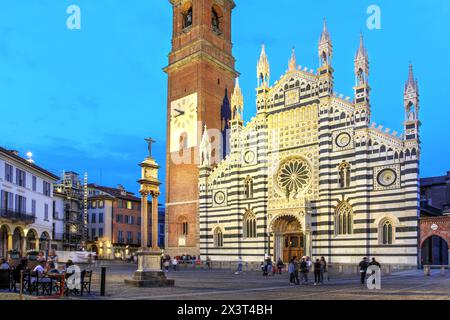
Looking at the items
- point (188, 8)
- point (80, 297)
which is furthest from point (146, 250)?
point (188, 8)

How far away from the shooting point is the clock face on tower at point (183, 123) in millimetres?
51438

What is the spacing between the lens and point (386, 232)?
3512 centimetres

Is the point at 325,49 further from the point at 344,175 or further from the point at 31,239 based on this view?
the point at 31,239

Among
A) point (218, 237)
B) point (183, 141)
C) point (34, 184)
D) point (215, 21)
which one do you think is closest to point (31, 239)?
point (34, 184)

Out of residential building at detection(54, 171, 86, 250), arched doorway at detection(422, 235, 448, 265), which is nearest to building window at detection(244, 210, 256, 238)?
arched doorway at detection(422, 235, 448, 265)

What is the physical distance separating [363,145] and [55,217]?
43949 millimetres

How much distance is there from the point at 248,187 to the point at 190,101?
44.8 feet

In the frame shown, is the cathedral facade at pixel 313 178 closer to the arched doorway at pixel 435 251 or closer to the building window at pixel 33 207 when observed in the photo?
the arched doorway at pixel 435 251

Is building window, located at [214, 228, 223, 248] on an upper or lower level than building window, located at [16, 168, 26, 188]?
lower

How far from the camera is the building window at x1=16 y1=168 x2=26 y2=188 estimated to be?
4559 cm

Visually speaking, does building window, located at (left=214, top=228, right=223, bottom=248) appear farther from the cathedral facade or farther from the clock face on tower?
the clock face on tower

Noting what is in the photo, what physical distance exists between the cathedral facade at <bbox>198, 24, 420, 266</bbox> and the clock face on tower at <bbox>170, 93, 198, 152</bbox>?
3.65 m
